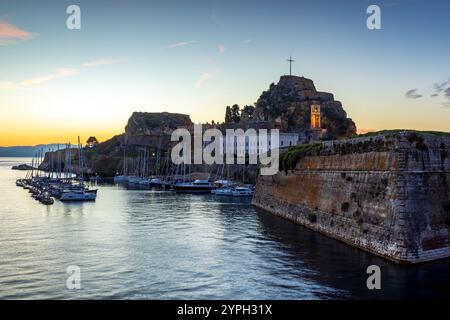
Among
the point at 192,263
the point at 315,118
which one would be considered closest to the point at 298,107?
the point at 315,118

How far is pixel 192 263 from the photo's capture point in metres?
25.1

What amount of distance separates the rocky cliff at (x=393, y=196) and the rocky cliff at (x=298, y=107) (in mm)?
100089

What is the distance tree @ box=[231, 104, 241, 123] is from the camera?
16025 cm

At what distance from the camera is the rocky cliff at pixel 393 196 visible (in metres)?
23.8

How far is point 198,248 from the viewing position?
95.8ft

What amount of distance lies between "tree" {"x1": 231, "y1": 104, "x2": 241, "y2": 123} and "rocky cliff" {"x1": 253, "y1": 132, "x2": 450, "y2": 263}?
127m

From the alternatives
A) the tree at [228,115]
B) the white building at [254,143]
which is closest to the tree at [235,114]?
the tree at [228,115]

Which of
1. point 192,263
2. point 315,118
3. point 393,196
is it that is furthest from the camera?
point 315,118

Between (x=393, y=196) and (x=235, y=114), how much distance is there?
455 feet

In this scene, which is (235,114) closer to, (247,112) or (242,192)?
(247,112)

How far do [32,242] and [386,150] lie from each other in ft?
81.9

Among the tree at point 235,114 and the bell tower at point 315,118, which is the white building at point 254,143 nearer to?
the bell tower at point 315,118
